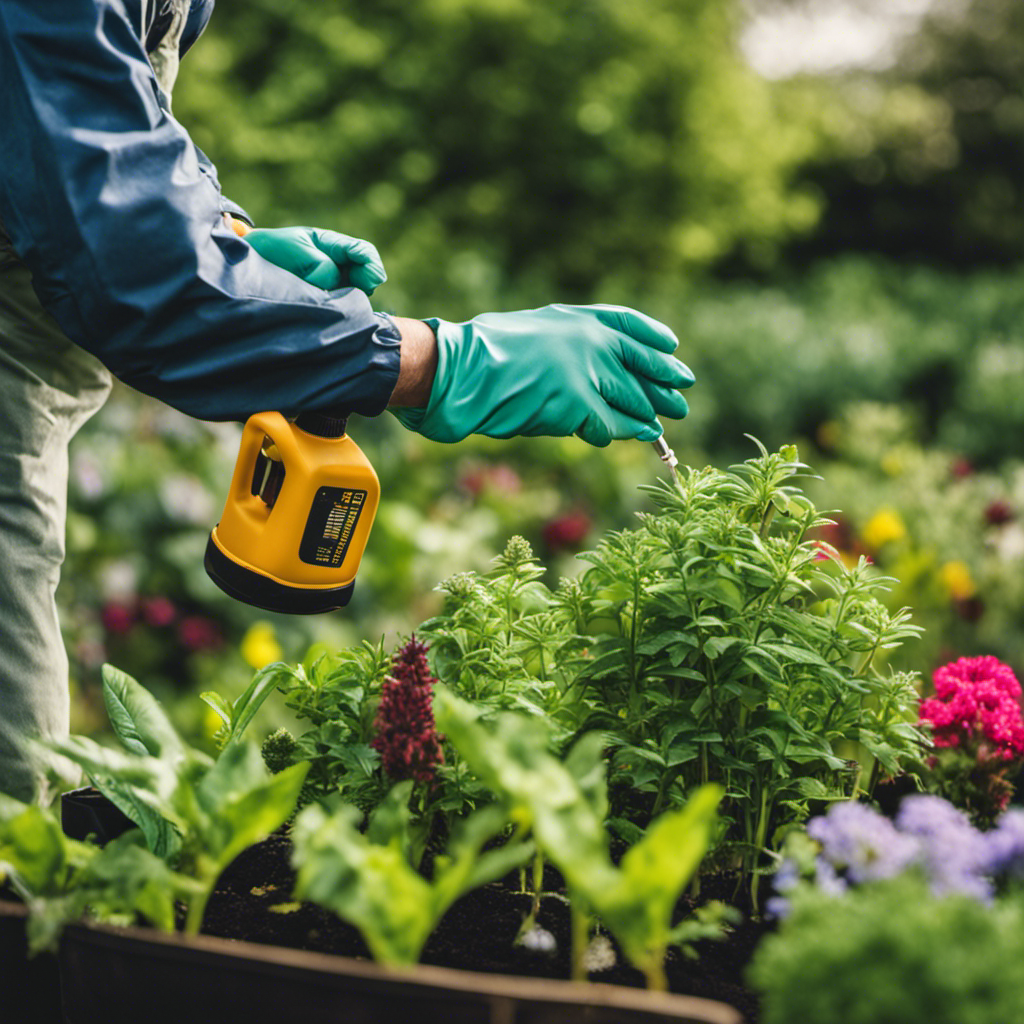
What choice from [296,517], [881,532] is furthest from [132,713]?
[881,532]

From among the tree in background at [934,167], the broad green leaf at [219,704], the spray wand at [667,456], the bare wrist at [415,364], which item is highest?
the tree in background at [934,167]

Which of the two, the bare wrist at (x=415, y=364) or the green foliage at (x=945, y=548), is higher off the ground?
the green foliage at (x=945, y=548)

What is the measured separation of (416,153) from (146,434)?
462cm

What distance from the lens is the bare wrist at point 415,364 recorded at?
4.90 feet

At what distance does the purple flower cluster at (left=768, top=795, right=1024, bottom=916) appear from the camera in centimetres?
79

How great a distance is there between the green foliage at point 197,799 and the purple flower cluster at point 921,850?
461 millimetres

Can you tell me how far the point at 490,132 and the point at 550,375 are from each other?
7.42 meters

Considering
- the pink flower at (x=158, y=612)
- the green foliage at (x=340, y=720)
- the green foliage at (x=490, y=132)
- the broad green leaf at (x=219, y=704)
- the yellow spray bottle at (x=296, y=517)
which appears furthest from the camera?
the green foliage at (x=490, y=132)

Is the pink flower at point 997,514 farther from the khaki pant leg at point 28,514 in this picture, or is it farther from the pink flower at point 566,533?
the khaki pant leg at point 28,514

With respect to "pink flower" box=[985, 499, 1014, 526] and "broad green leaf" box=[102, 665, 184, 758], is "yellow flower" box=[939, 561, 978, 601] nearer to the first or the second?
"pink flower" box=[985, 499, 1014, 526]

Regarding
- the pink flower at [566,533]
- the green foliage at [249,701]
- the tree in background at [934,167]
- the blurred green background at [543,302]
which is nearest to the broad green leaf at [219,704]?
the green foliage at [249,701]

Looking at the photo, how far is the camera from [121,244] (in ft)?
4.00

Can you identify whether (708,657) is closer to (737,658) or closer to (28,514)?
(737,658)

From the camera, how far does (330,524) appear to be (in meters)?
1.45
